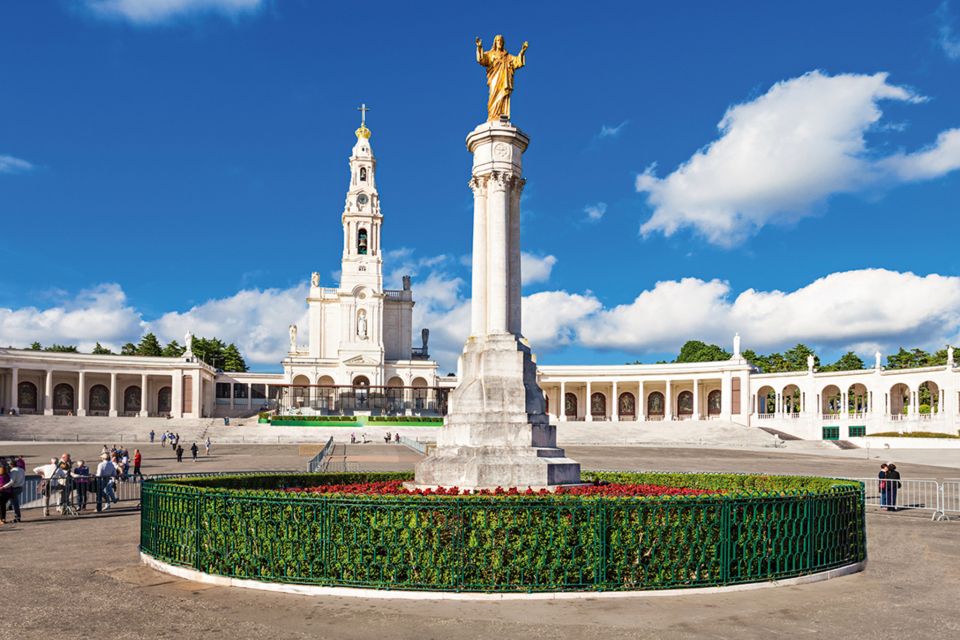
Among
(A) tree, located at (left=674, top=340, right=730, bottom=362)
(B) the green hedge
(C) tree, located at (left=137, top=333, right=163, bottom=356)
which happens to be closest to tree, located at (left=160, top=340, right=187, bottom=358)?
(C) tree, located at (left=137, top=333, right=163, bottom=356)

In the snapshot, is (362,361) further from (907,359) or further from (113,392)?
(907,359)

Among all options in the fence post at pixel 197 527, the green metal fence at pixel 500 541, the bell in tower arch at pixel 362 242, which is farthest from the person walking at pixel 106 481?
the bell in tower arch at pixel 362 242

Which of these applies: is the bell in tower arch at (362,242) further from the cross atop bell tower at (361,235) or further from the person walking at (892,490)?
the person walking at (892,490)

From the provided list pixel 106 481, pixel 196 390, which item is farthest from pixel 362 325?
pixel 106 481

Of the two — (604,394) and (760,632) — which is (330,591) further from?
(604,394)

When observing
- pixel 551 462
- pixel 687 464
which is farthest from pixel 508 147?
pixel 687 464

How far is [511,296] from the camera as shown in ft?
60.8

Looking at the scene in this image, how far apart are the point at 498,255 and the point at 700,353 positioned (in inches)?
4570

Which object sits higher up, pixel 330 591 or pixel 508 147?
pixel 508 147

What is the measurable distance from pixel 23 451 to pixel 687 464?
134 feet

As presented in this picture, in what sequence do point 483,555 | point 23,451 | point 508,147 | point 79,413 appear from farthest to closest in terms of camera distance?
point 79,413 → point 23,451 → point 508,147 → point 483,555

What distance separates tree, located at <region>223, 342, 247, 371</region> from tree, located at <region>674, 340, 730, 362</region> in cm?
7099

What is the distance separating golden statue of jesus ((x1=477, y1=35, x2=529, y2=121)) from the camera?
19.0m

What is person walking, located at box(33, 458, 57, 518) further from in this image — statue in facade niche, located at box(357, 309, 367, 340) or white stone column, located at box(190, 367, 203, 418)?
statue in facade niche, located at box(357, 309, 367, 340)
